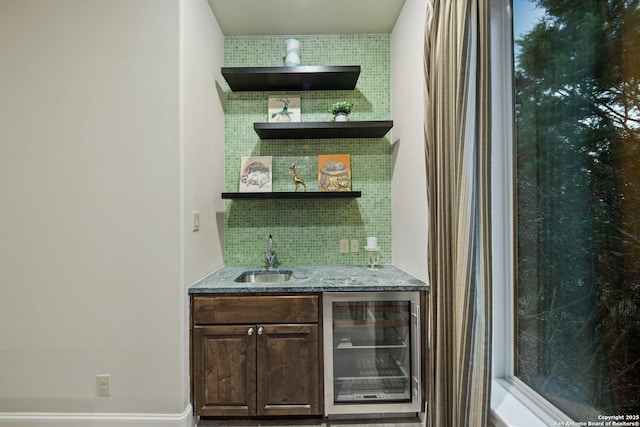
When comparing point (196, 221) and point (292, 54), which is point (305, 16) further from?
point (196, 221)

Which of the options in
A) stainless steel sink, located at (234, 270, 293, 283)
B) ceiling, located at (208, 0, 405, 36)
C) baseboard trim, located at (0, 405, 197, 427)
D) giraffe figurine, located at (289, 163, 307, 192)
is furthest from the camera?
giraffe figurine, located at (289, 163, 307, 192)

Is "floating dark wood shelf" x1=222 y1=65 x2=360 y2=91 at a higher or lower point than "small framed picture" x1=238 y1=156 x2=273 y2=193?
higher

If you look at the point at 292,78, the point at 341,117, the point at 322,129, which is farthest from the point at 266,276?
the point at 292,78

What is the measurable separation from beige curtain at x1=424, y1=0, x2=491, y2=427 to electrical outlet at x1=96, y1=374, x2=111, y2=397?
1841 millimetres

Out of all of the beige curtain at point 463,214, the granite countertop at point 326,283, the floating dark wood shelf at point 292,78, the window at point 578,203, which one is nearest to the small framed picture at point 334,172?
the floating dark wood shelf at point 292,78

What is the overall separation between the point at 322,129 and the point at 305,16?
905mm

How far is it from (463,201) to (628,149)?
0.52 metres

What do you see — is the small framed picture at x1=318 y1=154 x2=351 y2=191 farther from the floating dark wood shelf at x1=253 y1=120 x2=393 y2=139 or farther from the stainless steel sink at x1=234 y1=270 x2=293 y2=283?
the stainless steel sink at x1=234 y1=270 x2=293 y2=283

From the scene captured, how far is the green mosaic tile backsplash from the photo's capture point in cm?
260

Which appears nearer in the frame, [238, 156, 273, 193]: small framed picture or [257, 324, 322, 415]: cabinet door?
[257, 324, 322, 415]: cabinet door

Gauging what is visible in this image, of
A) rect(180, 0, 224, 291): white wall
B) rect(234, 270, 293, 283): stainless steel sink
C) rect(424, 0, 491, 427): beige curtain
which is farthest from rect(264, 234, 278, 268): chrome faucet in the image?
rect(424, 0, 491, 427): beige curtain

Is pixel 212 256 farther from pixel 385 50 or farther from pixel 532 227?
pixel 385 50

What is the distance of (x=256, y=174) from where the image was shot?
2.58 metres

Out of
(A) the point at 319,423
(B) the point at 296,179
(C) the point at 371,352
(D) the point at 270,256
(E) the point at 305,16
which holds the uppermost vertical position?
(E) the point at 305,16
